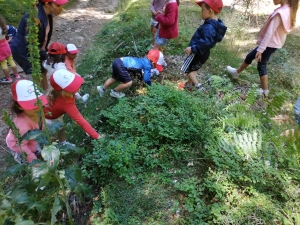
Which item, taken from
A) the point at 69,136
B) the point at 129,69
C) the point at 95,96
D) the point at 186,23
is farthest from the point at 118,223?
the point at 186,23

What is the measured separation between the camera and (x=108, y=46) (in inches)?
268

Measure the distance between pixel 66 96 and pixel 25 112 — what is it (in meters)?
0.64

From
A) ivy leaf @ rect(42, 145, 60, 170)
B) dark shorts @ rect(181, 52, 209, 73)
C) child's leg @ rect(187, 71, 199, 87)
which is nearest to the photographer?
ivy leaf @ rect(42, 145, 60, 170)

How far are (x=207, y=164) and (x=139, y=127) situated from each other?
100 centimetres

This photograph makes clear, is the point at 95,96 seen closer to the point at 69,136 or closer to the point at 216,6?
the point at 69,136

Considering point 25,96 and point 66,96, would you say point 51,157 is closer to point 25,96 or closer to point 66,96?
point 25,96

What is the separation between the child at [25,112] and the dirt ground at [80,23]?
2426mm

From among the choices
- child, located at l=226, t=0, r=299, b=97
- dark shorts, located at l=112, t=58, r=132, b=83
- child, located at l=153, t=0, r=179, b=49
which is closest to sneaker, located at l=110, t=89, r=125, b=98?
dark shorts, located at l=112, t=58, r=132, b=83

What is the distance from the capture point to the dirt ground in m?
7.61

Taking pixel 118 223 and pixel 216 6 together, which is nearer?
pixel 118 223

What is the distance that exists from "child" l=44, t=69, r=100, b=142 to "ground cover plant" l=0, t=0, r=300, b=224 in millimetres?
354

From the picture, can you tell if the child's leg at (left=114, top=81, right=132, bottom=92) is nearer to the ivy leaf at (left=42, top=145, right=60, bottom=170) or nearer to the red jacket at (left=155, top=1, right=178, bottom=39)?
the red jacket at (left=155, top=1, right=178, bottom=39)

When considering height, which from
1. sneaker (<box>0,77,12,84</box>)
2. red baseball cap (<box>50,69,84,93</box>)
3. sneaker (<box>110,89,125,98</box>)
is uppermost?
red baseball cap (<box>50,69,84,93</box>)

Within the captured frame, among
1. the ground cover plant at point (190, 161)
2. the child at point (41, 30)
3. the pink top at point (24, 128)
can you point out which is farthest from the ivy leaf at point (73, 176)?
the child at point (41, 30)
